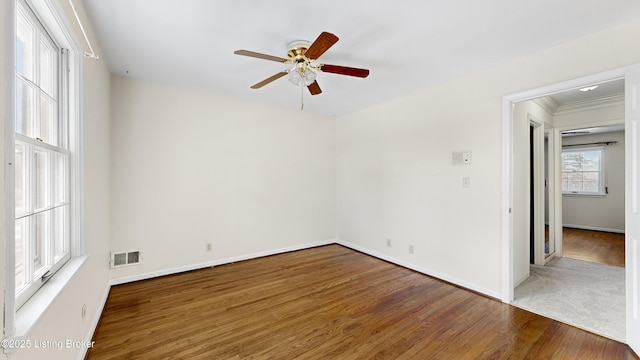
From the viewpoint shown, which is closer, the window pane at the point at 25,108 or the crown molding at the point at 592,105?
the window pane at the point at 25,108

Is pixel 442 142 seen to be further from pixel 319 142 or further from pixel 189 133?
pixel 189 133

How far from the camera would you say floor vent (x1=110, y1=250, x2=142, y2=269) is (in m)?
3.11

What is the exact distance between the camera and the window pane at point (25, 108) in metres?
1.22

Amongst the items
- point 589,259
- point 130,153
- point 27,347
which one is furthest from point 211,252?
point 589,259

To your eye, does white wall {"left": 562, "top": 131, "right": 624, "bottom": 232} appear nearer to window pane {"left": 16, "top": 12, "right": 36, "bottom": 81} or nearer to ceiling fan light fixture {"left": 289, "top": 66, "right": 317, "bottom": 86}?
ceiling fan light fixture {"left": 289, "top": 66, "right": 317, "bottom": 86}

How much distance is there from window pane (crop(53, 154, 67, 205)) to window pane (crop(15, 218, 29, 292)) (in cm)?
43

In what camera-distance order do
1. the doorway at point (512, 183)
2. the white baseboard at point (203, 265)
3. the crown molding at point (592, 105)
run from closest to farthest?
the doorway at point (512, 183)
the white baseboard at point (203, 265)
the crown molding at point (592, 105)

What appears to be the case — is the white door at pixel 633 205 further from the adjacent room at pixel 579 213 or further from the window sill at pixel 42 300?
the window sill at pixel 42 300

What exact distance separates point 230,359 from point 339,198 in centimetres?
351

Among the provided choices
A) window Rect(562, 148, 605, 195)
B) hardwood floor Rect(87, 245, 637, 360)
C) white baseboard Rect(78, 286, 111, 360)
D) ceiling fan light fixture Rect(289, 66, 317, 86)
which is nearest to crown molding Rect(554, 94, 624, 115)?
hardwood floor Rect(87, 245, 637, 360)

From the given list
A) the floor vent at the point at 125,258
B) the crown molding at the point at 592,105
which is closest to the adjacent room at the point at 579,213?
the crown molding at the point at 592,105

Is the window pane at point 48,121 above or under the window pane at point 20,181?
above

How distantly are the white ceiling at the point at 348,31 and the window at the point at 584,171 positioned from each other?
6257mm

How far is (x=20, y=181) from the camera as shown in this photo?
1282 mm
